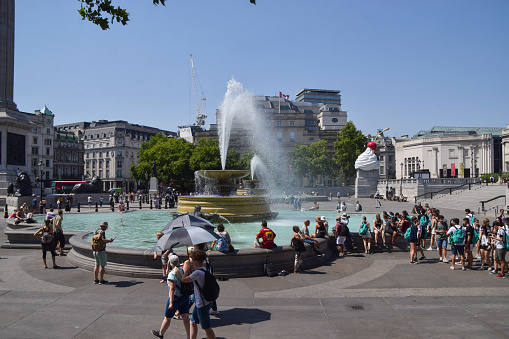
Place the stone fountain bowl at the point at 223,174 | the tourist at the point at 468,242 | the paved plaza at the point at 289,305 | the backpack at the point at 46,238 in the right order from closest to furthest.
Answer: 1. the paved plaza at the point at 289,305
2. the backpack at the point at 46,238
3. the tourist at the point at 468,242
4. the stone fountain bowl at the point at 223,174

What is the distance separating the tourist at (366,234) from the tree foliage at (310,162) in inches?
2451

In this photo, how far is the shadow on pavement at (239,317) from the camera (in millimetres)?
7012

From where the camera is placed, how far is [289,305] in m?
8.03

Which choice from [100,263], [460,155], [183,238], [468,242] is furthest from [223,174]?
[460,155]

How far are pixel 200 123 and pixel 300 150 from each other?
8152 cm

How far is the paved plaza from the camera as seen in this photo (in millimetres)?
6539

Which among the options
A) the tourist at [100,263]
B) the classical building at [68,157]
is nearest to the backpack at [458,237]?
the tourist at [100,263]

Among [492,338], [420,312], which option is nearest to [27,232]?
[420,312]

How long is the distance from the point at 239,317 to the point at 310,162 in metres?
70.0

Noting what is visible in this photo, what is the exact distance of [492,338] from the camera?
615cm

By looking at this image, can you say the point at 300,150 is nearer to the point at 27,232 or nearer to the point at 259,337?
the point at 27,232

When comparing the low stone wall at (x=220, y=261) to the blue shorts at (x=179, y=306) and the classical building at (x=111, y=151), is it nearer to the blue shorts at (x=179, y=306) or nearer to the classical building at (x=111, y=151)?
the blue shorts at (x=179, y=306)

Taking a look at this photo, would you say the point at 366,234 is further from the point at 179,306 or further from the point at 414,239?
the point at 179,306

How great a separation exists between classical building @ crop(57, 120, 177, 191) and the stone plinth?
214 ft
